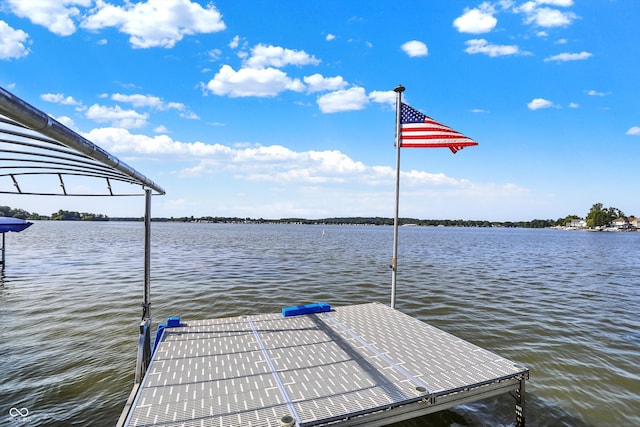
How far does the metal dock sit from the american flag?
5121 mm

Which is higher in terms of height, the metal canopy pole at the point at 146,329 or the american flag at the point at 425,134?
the american flag at the point at 425,134

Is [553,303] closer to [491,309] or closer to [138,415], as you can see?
[491,309]

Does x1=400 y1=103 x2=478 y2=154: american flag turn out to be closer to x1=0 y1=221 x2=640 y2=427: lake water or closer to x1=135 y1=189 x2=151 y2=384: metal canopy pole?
x1=0 y1=221 x2=640 y2=427: lake water

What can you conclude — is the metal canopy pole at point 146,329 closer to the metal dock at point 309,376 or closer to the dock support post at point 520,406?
the metal dock at point 309,376

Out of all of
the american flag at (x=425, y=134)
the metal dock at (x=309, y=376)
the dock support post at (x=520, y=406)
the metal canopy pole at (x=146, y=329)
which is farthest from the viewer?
the american flag at (x=425, y=134)

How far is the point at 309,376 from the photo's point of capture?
526 cm

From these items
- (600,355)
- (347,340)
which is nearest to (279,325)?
(347,340)

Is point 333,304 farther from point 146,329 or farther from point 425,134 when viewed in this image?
point 146,329
